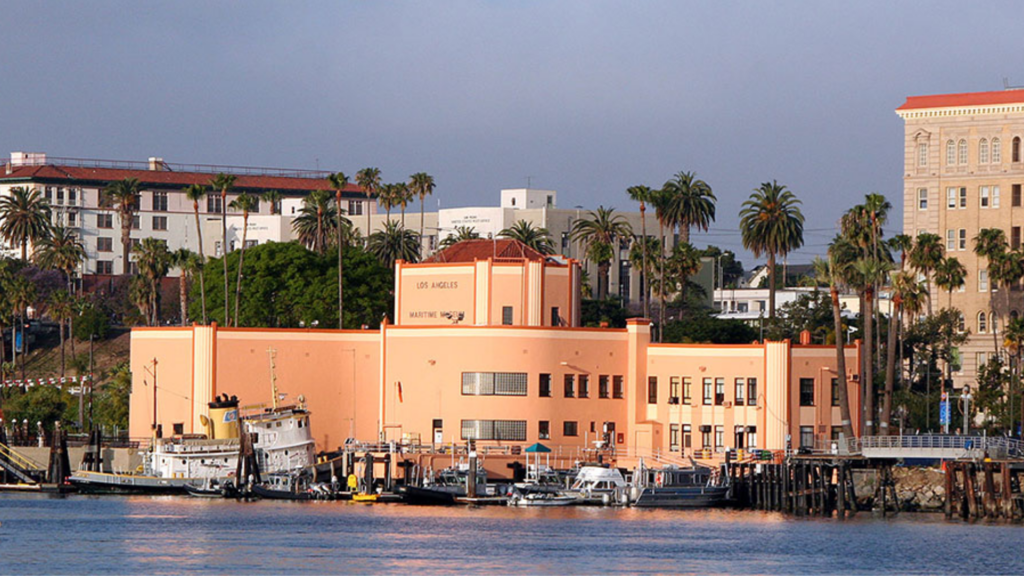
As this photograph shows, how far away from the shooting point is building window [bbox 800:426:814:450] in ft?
356

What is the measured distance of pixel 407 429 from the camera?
11138 centimetres

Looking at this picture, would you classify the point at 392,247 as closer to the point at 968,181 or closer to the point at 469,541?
the point at 968,181

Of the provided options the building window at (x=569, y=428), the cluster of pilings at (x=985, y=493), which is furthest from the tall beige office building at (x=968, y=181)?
the cluster of pilings at (x=985, y=493)

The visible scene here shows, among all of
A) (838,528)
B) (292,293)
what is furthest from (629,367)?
(292,293)

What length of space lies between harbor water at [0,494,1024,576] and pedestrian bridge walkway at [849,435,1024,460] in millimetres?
3261

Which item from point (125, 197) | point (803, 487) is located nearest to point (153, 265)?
point (125, 197)

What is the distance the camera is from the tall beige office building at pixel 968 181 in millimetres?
159875

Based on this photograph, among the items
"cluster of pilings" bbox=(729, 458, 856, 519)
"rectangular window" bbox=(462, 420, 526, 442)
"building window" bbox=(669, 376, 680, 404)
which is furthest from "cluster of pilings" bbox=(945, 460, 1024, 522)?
"rectangular window" bbox=(462, 420, 526, 442)

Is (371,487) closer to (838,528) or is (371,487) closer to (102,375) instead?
(838,528)

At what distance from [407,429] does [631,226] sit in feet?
269

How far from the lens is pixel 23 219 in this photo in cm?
18900

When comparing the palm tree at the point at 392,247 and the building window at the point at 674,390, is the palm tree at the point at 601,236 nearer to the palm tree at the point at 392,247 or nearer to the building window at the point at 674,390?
the palm tree at the point at 392,247

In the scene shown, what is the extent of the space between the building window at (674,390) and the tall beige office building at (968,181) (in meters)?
53.7

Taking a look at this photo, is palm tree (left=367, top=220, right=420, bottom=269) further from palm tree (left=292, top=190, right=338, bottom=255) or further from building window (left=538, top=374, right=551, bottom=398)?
building window (left=538, top=374, right=551, bottom=398)
